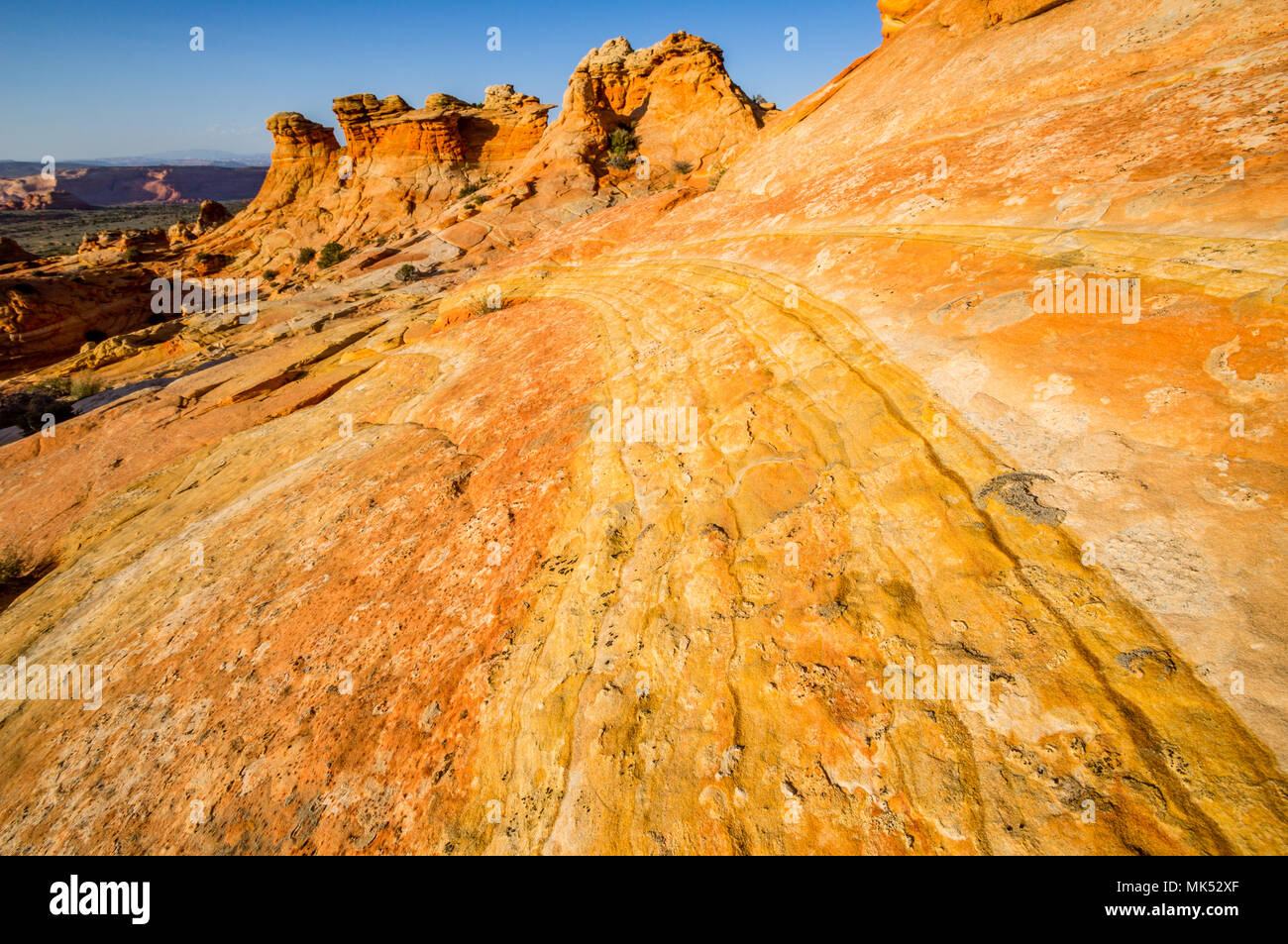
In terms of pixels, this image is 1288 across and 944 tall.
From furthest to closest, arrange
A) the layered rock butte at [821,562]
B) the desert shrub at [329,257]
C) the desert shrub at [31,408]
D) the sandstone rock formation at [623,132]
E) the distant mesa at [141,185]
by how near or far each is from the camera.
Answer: the distant mesa at [141,185] < the desert shrub at [329,257] < the sandstone rock formation at [623,132] < the desert shrub at [31,408] < the layered rock butte at [821,562]

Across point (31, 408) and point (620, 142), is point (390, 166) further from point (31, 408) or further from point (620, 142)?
point (31, 408)

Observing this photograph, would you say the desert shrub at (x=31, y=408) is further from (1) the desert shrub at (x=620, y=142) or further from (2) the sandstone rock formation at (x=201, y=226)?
(2) the sandstone rock formation at (x=201, y=226)

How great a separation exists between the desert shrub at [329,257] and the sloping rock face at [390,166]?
3796mm

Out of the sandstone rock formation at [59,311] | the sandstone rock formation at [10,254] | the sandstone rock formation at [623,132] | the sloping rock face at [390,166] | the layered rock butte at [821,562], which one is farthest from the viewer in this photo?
the sloping rock face at [390,166]

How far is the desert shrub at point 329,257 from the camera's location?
35688 mm

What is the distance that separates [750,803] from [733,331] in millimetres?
5623

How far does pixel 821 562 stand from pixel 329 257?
1749 inches

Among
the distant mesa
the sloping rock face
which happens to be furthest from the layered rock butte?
the distant mesa

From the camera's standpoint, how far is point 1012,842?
2072mm

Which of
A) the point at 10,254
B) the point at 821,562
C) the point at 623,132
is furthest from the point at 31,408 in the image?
the point at 10,254

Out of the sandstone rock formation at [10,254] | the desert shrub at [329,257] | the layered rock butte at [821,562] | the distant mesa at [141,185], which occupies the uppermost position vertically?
the distant mesa at [141,185]

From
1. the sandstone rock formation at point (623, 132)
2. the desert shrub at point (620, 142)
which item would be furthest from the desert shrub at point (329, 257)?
the desert shrub at point (620, 142)
